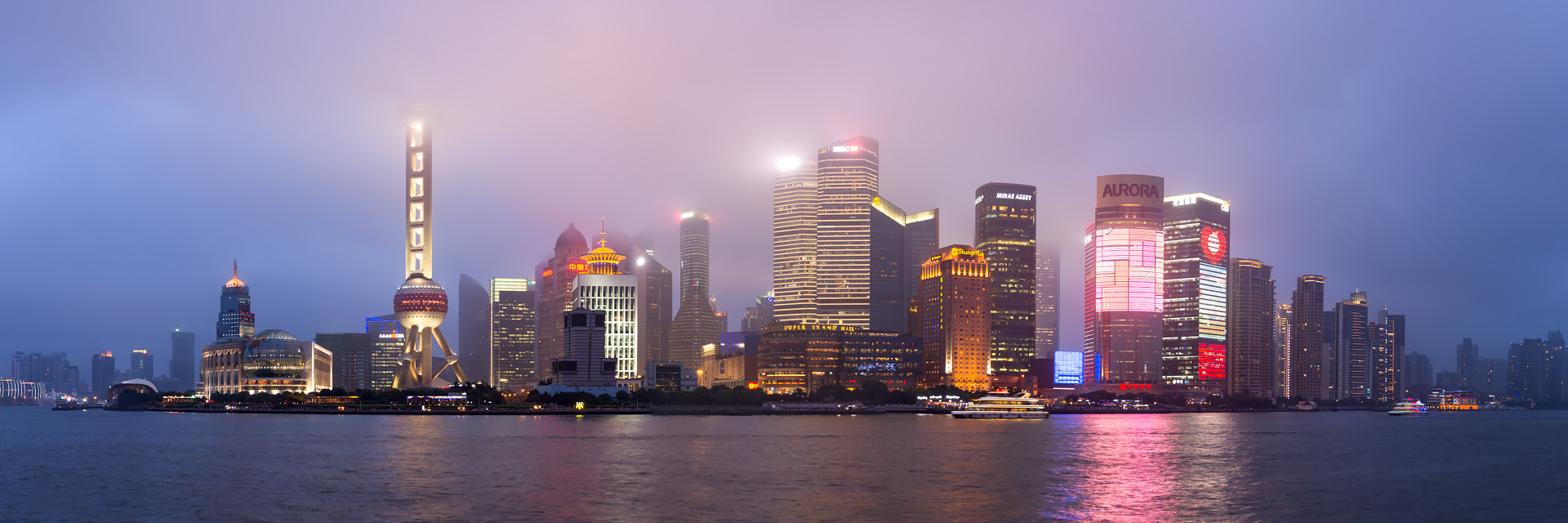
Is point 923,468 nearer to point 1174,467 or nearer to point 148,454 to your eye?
point 1174,467

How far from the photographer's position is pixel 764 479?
9712 cm

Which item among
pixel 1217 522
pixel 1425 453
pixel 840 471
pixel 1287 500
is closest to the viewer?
pixel 1217 522

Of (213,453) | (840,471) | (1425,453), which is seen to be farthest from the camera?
(1425,453)

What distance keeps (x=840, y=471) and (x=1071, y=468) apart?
Result: 23.3 meters

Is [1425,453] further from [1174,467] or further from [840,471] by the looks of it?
Answer: [840,471]

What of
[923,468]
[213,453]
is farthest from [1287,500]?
[213,453]

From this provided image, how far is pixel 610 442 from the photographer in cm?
14712

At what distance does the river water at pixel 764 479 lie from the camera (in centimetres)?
7781

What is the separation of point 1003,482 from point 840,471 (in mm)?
15136

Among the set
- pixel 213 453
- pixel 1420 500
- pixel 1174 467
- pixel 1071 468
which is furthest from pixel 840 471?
pixel 213 453

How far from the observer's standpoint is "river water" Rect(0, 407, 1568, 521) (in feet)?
255

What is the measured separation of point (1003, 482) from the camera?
9662 centimetres

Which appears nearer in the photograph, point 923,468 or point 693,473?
point 693,473

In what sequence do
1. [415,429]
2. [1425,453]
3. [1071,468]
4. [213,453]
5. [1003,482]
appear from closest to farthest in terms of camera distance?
[1003,482]
[1071,468]
[213,453]
[1425,453]
[415,429]
